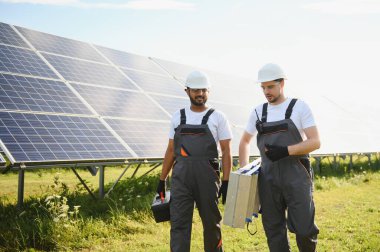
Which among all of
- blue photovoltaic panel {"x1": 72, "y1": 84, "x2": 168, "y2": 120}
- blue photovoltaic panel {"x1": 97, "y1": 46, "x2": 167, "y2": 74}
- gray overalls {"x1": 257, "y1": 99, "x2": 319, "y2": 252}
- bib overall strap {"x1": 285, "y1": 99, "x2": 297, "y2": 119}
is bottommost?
gray overalls {"x1": 257, "y1": 99, "x2": 319, "y2": 252}

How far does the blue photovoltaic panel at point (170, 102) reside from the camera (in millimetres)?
9742

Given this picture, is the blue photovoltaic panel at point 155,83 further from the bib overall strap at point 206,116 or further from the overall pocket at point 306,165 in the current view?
the overall pocket at point 306,165

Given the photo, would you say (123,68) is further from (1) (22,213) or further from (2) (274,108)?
(2) (274,108)

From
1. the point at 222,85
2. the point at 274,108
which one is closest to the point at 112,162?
the point at 274,108

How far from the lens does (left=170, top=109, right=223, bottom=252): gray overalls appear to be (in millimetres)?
4074

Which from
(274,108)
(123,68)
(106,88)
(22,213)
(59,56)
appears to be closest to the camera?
(274,108)

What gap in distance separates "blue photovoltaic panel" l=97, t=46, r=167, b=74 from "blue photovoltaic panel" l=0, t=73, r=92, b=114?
132 inches

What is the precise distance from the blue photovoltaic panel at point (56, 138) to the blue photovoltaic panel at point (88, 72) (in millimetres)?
1914

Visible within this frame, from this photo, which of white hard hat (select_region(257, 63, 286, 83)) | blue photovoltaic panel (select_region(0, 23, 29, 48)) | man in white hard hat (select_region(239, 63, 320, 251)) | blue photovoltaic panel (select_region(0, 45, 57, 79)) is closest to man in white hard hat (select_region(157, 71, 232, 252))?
man in white hard hat (select_region(239, 63, 320, 251))

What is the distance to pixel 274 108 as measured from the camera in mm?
3828

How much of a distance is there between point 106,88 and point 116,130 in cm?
198

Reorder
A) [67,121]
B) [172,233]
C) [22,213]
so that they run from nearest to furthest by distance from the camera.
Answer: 1. [172,233]
2. [22,213]
3. [67,121]

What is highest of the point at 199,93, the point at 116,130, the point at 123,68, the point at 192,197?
the point at 123,68

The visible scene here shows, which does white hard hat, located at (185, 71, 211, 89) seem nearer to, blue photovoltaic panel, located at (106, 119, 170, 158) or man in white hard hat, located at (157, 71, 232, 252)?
man in white hard hat, located at (157, 71, 232, 252)
